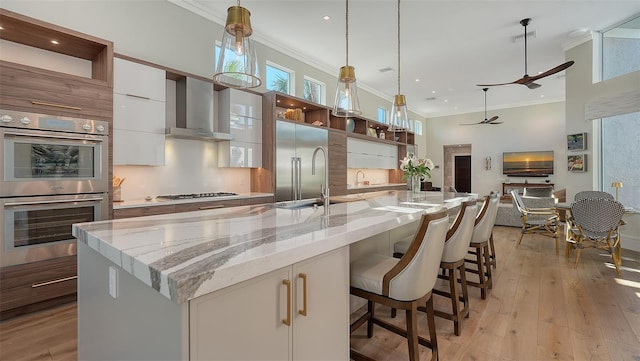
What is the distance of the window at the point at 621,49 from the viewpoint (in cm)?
482

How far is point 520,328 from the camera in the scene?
229cm

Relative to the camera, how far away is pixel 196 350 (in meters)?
0.86

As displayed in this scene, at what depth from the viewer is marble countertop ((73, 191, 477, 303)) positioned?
33.2 inches

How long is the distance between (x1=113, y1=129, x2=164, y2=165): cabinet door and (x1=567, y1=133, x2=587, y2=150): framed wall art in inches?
269

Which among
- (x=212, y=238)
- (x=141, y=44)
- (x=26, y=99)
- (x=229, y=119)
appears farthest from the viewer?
(x=229, y=119)

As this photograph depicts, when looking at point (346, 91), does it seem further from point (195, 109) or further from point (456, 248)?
point (195, 109)

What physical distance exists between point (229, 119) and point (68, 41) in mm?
1749

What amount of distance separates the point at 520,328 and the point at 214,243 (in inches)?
94.6

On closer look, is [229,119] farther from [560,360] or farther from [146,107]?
[560,360]

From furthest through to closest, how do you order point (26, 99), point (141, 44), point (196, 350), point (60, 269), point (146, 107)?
point (141, 44) → point (146, 107) → point (60, 269) → point (26, 99) → point (196, 350)

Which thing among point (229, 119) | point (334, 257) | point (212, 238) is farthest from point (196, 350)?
point (229, 119)

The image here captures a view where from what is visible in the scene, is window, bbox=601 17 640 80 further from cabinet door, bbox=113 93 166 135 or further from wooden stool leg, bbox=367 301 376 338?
cabinet door, bbox=113 93 166 135

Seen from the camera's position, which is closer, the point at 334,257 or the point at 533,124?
the point at 334,257

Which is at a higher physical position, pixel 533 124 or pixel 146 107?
pixel 533 124
